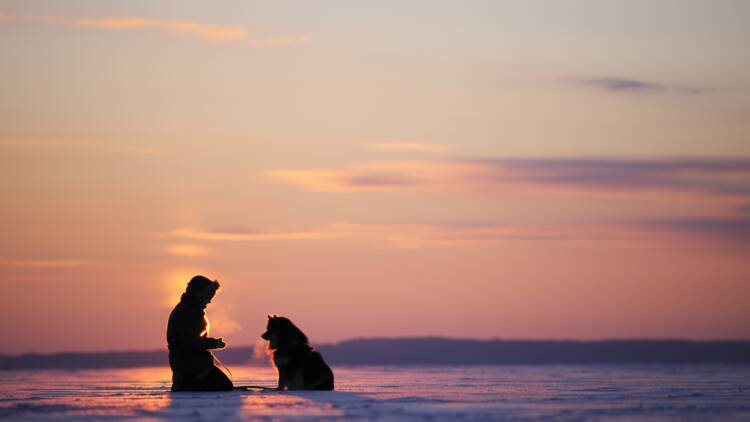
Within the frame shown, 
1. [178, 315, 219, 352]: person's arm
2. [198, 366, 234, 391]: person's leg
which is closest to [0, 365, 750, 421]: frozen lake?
[198, 366, 234, 391]: person's leg

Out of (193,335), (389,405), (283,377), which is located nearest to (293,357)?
(283,377)

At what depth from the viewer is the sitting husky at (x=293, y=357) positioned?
1931cm

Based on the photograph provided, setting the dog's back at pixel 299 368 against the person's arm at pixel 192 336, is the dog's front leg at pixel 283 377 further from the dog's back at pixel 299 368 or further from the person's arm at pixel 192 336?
the person's arm at pixel 192 336

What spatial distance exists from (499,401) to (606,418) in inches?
145

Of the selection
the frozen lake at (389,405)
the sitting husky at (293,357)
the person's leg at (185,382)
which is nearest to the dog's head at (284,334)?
the sitting husky at (293,357)

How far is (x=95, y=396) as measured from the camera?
19891mm

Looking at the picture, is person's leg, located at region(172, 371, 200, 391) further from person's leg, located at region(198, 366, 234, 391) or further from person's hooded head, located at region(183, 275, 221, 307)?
person's hooded head, located at region(183, 275, 221, 307)

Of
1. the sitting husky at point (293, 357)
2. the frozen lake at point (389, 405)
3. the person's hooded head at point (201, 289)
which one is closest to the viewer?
the frozen lake at point (389, 405)

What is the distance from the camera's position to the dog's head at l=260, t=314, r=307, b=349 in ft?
63.4

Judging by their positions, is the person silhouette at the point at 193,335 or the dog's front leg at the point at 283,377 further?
the dog's front leg at the point at 283,377

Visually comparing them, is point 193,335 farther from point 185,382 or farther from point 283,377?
point 283,377

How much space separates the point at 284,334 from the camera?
19.4 metres

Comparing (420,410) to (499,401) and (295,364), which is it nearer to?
(499,401)

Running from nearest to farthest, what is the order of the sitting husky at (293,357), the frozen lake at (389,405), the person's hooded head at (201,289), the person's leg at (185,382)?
1. the frozen lake at (389,405)
2. the person's hooded head at (201,289)
3. the person's leg at (185,382)
4. the sitting husky at (293,357)
